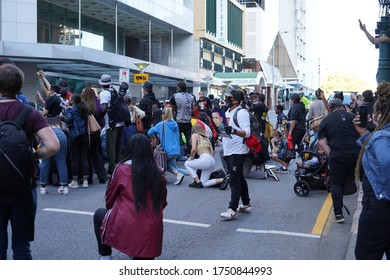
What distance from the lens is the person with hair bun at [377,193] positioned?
3982mm

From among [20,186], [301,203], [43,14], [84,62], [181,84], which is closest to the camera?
[20,186]

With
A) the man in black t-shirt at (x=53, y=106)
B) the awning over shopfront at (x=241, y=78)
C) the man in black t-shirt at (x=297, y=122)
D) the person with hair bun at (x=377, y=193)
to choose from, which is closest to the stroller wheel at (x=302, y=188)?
the man in black t-shirt at (x=297, y=122)

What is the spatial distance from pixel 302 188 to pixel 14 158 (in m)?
7.19

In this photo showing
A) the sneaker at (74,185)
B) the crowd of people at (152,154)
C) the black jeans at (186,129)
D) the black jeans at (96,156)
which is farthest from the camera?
the black jeans at (186,129)

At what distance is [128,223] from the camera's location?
183 inches

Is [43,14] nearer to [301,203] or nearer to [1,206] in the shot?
[301,203]

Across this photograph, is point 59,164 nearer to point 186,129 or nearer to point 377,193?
point 186,129

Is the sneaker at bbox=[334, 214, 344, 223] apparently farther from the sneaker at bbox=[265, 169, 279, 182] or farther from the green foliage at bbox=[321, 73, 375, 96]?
the green foliage at bbox=[321, 73, 375, 96]

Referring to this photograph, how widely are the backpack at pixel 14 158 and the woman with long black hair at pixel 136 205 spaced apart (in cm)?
77

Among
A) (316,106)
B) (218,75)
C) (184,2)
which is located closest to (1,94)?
(316,106)

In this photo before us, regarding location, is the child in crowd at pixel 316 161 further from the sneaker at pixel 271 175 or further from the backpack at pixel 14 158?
the backpack at pixel 14 158

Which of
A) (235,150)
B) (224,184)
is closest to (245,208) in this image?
(235,150)

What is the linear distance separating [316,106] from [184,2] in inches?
1708

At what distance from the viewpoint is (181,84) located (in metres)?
14.0
